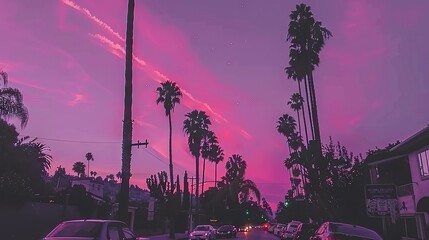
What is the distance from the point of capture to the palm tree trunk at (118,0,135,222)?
2044cm

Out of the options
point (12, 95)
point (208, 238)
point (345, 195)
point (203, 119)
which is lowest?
point (208, 238)

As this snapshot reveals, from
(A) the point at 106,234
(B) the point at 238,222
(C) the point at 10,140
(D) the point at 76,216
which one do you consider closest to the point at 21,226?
(D) the point at 76,216

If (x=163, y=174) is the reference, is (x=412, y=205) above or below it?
below

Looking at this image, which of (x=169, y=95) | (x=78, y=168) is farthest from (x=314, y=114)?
(x=78, y=168)

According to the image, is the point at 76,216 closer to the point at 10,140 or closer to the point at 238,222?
the point at 10,140

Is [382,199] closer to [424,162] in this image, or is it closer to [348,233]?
[348,233]

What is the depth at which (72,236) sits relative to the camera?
35.0ft

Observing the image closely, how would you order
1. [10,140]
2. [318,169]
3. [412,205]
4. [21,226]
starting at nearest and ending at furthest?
[21,226], [412,205], [10,140], [318,169]

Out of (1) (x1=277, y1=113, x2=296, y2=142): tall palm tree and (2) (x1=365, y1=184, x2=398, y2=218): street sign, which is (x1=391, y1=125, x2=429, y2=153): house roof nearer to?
(2) (x1=365, y1=184, x2=398, y2=218): street sign

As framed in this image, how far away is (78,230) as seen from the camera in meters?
10.9

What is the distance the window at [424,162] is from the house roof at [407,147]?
0.50m

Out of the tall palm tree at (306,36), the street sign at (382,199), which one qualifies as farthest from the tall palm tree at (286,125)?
the street sign at (382,199)

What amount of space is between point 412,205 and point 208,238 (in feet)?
52.6

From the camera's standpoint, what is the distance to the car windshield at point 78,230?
35.3 feet
